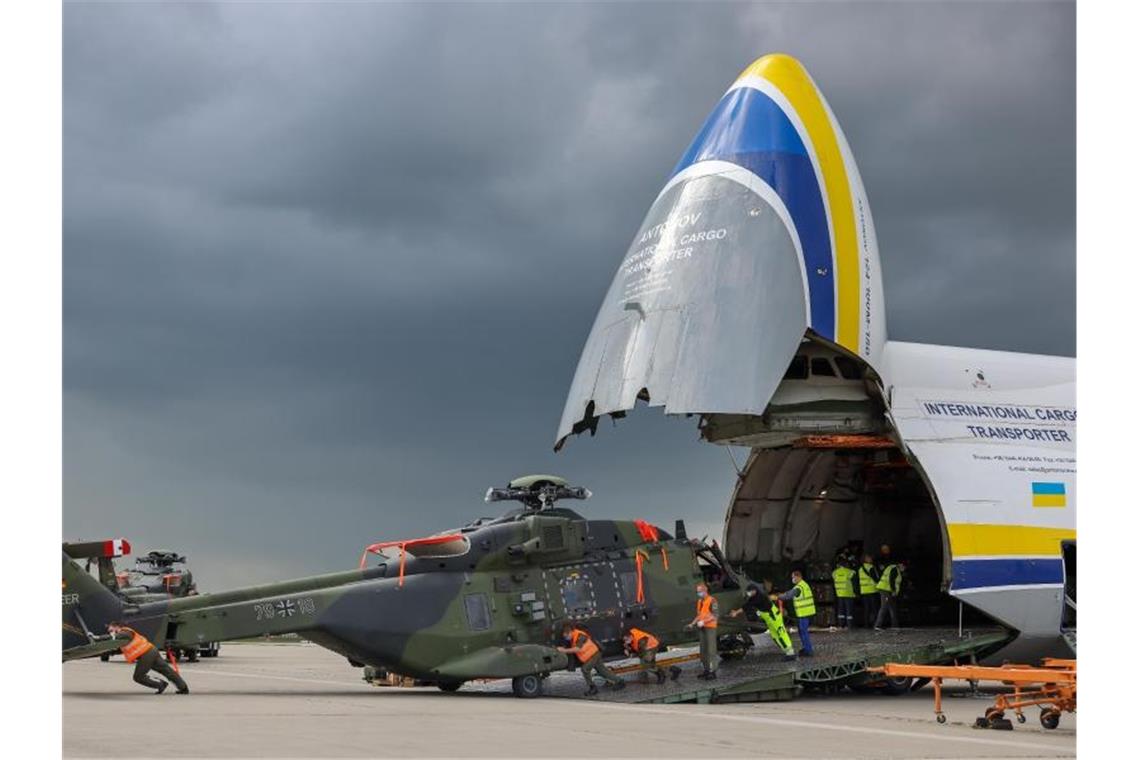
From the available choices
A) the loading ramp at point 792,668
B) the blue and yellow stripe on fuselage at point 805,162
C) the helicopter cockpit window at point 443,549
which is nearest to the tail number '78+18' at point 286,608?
the helicopter cockpit window at point 443,549

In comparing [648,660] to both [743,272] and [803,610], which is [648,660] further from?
[743,272]

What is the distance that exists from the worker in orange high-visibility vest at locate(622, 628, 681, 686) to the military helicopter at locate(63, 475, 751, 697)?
0.54ft

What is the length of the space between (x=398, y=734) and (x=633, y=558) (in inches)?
257

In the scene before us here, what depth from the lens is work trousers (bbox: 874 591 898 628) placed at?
19.6 meters

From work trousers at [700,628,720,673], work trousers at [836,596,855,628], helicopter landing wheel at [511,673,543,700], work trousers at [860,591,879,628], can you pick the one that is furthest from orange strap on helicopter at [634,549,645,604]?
work trousers at [860,591,879,628]

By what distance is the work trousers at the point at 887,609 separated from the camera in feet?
64.2

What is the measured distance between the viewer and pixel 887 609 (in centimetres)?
1975

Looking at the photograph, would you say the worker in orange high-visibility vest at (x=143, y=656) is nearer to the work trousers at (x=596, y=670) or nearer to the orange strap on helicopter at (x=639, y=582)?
the work trousers at (x=596, y=670)

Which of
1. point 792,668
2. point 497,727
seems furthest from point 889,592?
Answer: point 497,727

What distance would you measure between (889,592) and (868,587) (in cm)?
41

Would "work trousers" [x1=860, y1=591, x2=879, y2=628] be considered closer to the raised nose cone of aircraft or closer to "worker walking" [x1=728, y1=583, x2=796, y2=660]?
"worker walking" [x1=728, y1=583, x2=796, y2=660]

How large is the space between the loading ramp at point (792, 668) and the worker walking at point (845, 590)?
1.40m

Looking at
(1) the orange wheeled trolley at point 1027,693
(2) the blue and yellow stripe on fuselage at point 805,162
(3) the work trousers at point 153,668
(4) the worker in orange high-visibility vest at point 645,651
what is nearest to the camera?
(1) the orange wheeled trolley at point 1027,693
